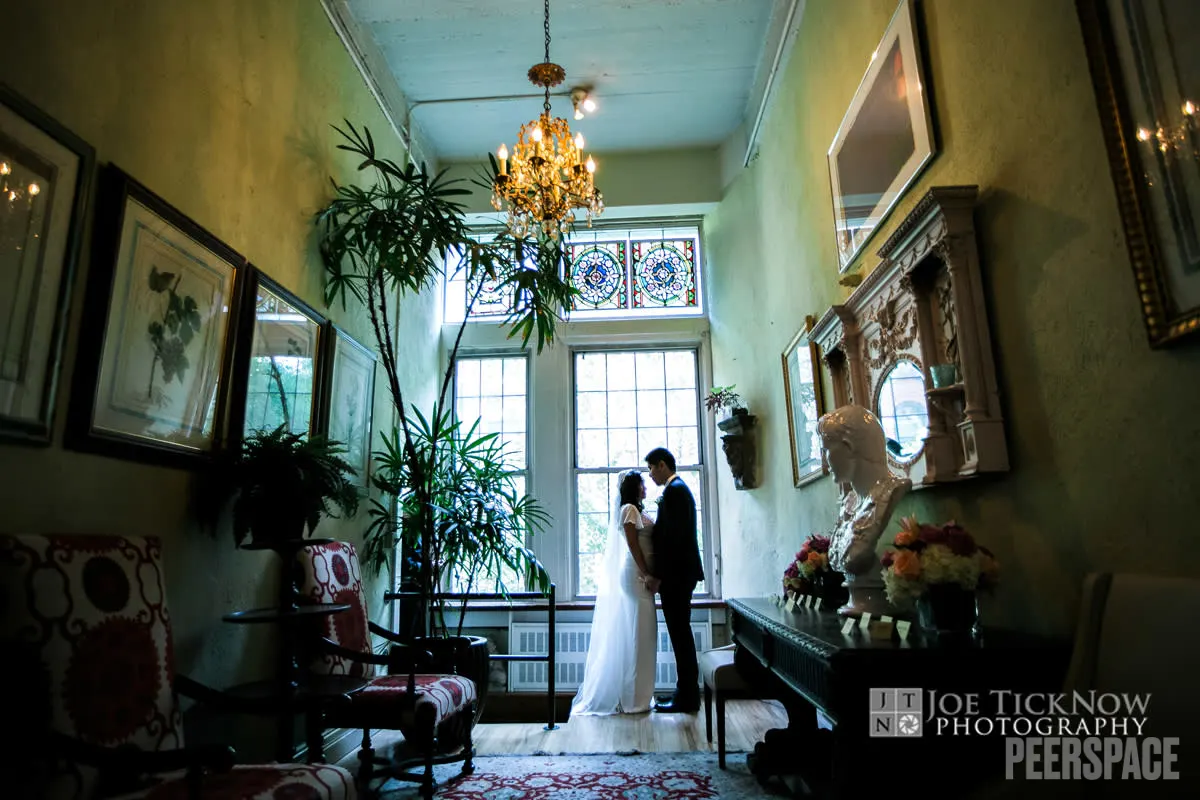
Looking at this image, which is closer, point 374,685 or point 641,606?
point 374,685

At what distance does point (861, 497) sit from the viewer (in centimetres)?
221

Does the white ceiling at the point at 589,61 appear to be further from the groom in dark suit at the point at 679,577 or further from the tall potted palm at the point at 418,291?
the groom in dark suit at the point at 679,577

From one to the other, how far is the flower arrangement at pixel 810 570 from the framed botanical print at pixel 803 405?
0.62m

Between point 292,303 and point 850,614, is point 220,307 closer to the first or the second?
point 292,303

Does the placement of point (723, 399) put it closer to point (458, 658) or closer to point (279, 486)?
point (458, 658)

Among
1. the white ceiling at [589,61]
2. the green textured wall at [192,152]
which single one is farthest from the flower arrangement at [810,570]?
the white ceiling at [589,61]

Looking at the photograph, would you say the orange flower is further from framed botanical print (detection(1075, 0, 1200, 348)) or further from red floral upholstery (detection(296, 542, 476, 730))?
red floral upholstery (detection(296, 542, 476, 730))

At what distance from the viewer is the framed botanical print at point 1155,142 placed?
1200 mm

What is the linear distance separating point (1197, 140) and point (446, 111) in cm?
533

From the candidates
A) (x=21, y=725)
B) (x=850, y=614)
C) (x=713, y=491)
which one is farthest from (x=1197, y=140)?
(x=713, y=491)

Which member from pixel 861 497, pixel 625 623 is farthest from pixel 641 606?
pixel 861 497

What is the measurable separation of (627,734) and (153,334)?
10.5 feet

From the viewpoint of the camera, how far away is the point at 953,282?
1.93 meters

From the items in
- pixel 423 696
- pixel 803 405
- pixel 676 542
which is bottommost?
pixel 423 696
